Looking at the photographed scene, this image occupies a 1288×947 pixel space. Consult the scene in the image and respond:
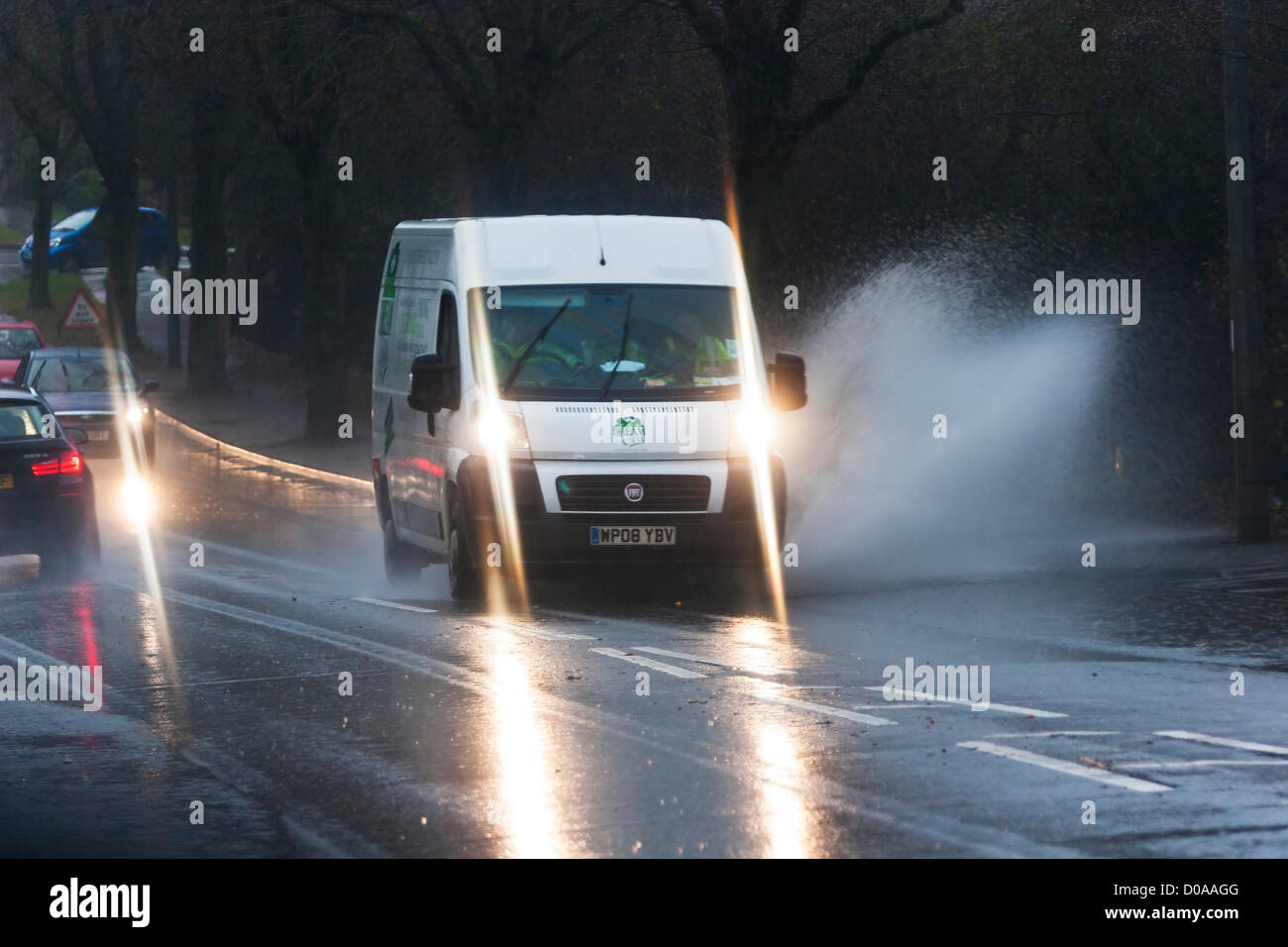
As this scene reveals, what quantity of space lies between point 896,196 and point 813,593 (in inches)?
536

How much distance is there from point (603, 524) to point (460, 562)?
1.20 meters

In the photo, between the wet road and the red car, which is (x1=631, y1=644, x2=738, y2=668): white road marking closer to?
the wet road

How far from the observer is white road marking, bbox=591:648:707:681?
11.2 metres

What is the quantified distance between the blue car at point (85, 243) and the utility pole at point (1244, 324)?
187ft

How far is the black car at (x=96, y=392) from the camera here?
3016 cm

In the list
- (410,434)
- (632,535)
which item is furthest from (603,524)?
(410,434)

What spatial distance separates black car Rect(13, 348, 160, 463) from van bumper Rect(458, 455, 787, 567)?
54.1ft

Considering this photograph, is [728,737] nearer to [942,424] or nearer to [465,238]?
[465,238]

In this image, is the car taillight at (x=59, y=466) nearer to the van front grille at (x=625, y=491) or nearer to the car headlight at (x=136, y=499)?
the car headlight at (x=136, y=499)

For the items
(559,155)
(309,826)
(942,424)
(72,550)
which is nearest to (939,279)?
(942,424)

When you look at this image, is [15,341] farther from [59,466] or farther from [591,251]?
[591,251]

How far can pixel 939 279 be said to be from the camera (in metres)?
24.3

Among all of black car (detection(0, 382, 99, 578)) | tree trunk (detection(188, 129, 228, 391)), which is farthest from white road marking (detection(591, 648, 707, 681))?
tree trunk (detection(188, 129, 228, 391))

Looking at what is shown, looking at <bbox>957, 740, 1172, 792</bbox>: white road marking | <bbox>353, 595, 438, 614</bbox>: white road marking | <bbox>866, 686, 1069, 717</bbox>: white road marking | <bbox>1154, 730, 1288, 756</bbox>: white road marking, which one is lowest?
<bbox>1154, 730, 1288, 756</bbox>: white road marking
